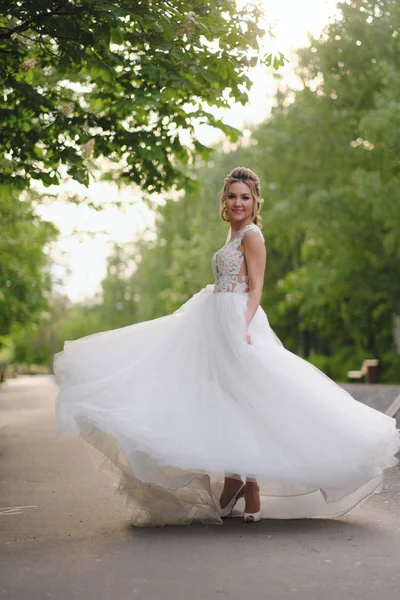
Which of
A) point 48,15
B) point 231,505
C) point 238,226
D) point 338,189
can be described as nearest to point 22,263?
point 338,189

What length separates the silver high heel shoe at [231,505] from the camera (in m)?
7.65

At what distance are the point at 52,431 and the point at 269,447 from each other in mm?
13328

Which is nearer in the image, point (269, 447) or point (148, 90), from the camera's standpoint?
point (269, 447)

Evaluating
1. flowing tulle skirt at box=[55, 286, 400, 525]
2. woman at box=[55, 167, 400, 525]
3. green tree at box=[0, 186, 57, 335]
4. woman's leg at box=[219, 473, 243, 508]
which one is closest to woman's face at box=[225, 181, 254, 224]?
woman at box=[55, 167, 400, 525]

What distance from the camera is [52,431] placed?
1983 centimetres

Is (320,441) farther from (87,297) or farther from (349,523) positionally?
(87,297)

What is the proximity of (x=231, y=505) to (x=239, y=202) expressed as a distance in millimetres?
2264

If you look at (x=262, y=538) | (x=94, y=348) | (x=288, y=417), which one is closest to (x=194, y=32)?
(x=94, y=348)

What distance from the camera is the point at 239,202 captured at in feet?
25.8

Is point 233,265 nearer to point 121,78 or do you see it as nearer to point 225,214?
point 225,214

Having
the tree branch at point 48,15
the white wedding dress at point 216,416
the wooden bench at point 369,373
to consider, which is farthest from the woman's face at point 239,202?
the wooden bench at point 369,373

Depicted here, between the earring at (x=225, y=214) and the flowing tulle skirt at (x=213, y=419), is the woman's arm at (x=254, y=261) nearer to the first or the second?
the flowing tulle skirt at (x=213, y=419)

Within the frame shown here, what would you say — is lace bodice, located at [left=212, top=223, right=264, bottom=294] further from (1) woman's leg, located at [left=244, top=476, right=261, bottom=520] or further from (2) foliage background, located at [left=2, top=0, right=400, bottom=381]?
(2) foliage background, located at [left=2, top=0, right=400, bottom=381]

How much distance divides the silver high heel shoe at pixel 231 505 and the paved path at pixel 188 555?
0.14m
